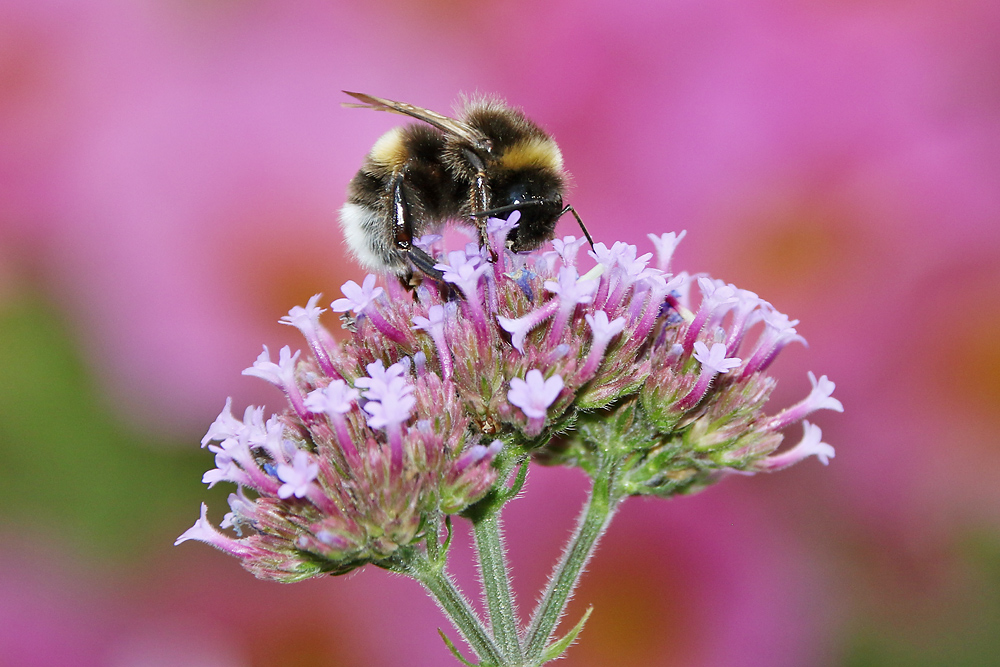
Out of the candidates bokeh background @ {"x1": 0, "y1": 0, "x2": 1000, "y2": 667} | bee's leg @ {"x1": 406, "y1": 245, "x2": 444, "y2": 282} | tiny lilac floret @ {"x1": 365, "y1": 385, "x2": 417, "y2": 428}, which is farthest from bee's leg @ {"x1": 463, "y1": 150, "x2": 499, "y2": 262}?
bokeh background @ {"x1": 0, "y1": 0, "x2": 1000, "y2": 667}

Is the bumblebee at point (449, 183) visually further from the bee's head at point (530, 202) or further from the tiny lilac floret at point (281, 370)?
the tiny lilac floret at point (281, 370)

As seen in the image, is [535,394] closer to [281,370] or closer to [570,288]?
[570,288]

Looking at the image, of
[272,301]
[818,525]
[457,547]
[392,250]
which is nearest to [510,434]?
[392,250]

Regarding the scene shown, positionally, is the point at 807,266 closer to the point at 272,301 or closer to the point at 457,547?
the point at 457,547

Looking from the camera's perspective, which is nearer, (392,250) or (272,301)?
(392,250)

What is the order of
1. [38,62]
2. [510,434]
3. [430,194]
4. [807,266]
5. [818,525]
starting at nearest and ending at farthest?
[510,434] → [430,194] → [818,525] → [807,266] → [38,62]

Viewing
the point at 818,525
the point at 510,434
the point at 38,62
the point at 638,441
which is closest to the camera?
the point at 510,434

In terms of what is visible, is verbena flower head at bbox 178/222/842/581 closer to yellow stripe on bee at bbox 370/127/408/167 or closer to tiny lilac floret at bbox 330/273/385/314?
tiny lilac floret at bbox 330/273/385/314

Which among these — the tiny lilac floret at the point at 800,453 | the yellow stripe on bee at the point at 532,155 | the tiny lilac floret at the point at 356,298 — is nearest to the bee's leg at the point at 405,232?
the tiny lilac floret at the point at 356,298
